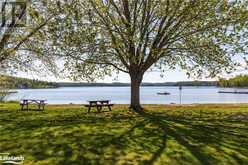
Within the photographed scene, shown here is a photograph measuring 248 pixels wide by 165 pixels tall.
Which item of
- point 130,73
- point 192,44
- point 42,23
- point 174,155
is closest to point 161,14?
point 192,44

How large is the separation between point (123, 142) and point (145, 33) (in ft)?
43.0

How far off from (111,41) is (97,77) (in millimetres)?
3911

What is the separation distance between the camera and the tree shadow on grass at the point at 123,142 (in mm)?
10664

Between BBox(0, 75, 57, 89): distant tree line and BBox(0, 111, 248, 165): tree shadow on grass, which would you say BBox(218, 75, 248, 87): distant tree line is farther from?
BBox(0, 75, 57, 89): distant tree line

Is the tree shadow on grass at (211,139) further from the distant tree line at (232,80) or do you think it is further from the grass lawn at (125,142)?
the distant tree line at (232,80)

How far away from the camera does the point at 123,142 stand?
41.8ft

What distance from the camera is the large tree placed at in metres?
22.6

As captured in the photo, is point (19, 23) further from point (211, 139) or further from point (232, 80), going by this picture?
point (232, 80)

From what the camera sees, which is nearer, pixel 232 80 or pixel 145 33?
pixel 145 33

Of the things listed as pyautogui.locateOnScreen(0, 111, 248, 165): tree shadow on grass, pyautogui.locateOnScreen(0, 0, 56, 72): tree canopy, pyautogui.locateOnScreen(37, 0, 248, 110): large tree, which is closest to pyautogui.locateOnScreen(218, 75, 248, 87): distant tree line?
pyautogui.locateOnScreen(37, 0, 248, 110): large tree

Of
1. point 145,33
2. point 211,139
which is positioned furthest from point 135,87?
point 211,139

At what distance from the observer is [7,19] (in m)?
27.0

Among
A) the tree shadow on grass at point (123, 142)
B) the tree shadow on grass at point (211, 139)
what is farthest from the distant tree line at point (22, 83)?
the tree shadow on grass at point (211, 139)

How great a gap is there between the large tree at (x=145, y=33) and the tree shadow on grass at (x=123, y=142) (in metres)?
7.10
